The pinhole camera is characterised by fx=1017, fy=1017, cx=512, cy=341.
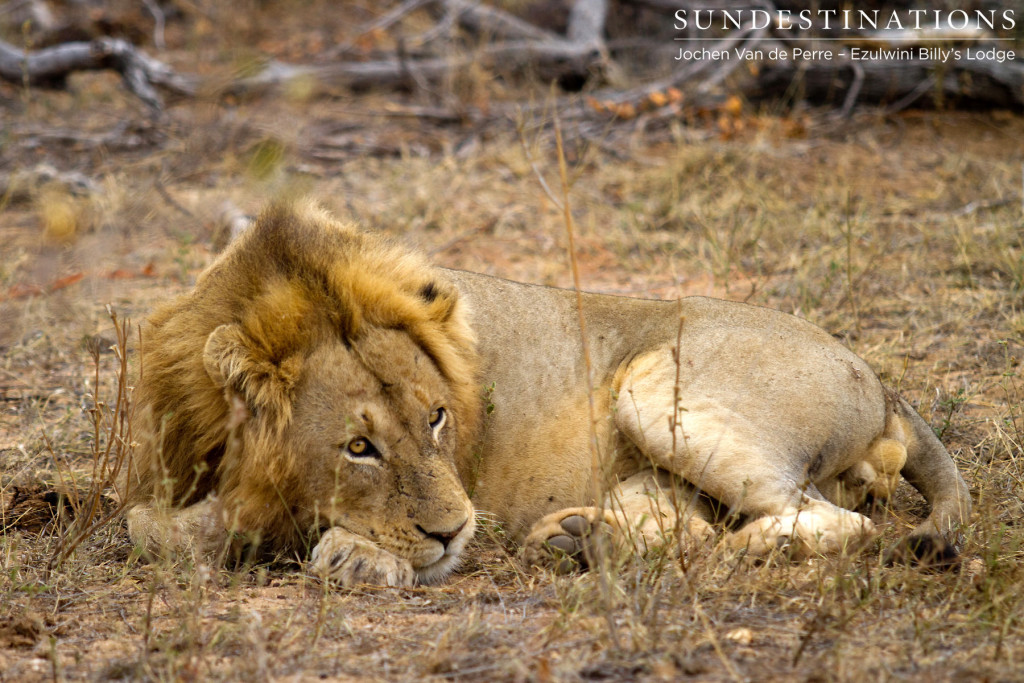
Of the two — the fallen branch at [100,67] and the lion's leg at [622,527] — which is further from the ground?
the fallen branch at [100,67]

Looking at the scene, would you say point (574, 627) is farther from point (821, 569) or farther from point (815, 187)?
point (815, 187)

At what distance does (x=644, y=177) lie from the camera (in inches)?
316

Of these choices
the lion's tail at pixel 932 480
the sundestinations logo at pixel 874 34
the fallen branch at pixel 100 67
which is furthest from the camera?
the sundestinations logo at pixel 874 34

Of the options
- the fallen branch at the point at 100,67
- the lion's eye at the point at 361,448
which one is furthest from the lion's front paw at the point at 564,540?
the fallen branch at the point at 100,67

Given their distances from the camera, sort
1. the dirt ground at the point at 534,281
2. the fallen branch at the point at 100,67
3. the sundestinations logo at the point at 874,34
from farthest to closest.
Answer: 1. the sundestinations logo at the point at 874,34
2. the fallen branch at the point at 100,67
3. the dirt ground at the point at 534,281

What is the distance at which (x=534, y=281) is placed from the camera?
251 inches

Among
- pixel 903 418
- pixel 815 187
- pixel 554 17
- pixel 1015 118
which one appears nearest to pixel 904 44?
pixel 1015 118

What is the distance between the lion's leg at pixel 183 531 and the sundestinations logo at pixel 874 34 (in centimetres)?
700

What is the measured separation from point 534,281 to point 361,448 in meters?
3.44

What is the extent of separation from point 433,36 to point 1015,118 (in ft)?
18.2

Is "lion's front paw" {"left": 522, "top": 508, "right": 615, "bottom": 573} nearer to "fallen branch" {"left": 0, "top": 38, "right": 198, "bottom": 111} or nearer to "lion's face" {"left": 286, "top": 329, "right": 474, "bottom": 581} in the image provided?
"lion's face" {"left": 286, "top": 329, "right": 474, "bottom": 581}

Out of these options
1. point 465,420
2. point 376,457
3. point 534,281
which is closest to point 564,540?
point 465,420

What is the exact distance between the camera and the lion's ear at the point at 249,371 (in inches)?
117

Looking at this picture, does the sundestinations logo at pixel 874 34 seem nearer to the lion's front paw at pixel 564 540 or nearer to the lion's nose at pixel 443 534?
the lion's front paw at pixel 564 540
